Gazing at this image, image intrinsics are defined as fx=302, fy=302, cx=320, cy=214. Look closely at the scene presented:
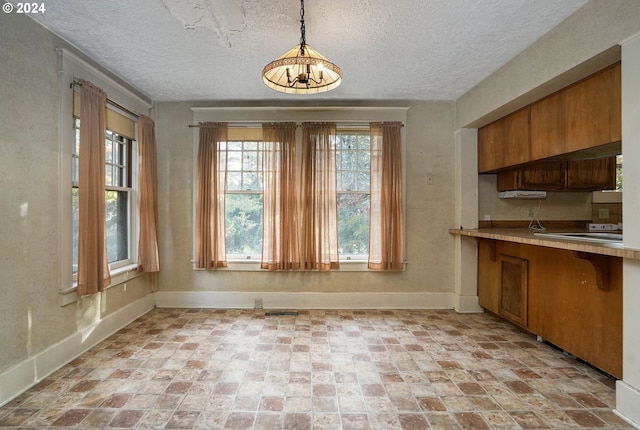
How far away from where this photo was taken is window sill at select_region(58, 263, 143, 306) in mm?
2504

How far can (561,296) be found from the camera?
8.61ft

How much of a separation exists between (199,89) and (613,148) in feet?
13.4

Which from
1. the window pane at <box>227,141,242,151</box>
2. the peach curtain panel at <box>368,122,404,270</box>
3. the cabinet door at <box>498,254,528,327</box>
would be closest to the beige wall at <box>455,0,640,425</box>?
the cabinet door at <box>498,254,528,327</box>

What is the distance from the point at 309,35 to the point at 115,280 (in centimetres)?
308

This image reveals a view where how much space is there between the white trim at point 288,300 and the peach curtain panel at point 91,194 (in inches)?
47.5

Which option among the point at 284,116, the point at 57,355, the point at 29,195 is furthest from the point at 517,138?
the point at 57,355

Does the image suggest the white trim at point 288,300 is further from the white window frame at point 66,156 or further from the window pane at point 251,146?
the window pane at point 251,146

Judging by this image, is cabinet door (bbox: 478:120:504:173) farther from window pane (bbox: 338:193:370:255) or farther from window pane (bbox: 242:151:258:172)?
window pane (bbox: 242:151:258:172)

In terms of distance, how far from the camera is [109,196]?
3309 millimetres

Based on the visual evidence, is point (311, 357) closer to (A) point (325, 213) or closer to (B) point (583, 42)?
→ (A) point (325, 213)

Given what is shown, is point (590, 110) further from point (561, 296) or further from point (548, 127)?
point (561, 296)

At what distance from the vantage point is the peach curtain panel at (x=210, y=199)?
3848 mm

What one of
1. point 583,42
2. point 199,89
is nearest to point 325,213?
point 199,89

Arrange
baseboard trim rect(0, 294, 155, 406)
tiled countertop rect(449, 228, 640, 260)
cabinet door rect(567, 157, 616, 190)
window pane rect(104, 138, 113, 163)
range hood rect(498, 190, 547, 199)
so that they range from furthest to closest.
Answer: range hood rect(498, 190, 547, 199), cabinet door rect(567, 157, 616, 190), window pane rect(104, 138, 113, 163), baseboard trim rect(0, 294, 155, 406), tiled countertop rect(449, 228, 640, 260)
